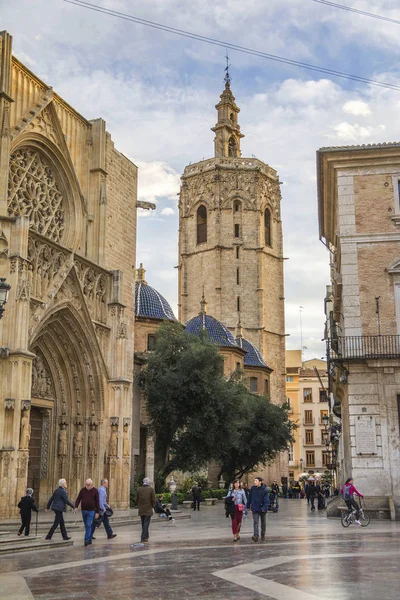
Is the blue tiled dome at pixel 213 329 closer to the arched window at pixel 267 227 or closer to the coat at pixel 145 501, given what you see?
the arched window at pixel 267 227

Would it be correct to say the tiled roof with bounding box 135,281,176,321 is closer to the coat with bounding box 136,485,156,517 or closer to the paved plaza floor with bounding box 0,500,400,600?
the paved plaza floor with bounding box 0,500,400,600

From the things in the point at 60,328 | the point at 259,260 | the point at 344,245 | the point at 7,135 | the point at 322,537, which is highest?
the point at 259,260

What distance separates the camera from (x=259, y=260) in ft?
245

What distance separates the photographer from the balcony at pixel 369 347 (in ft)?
74.4

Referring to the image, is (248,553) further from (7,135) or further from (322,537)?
(7,135)

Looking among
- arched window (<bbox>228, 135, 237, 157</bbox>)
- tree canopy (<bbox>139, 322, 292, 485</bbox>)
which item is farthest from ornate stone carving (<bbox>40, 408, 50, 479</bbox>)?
arched window (<bbox>228, 135, 237, 157</bbox>)

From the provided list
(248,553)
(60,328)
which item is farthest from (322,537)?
(60,328)

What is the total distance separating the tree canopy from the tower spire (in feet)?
163

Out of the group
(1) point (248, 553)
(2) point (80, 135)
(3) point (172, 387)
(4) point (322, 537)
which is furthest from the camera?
(3) point (172, 387)

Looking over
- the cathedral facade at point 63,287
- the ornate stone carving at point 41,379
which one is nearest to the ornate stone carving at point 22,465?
the cathedral facade at point 63,287

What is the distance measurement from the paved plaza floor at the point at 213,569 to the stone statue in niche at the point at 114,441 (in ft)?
32.4

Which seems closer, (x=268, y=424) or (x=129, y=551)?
(x=129, y=551)

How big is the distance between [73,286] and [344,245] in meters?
9.58

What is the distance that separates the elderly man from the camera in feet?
49.9
